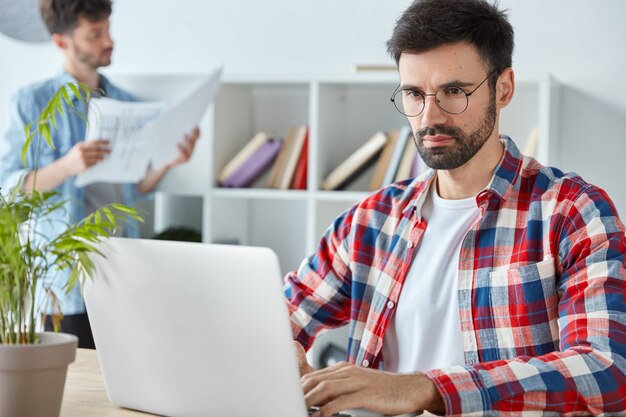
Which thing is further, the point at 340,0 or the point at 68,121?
the point at 340,0

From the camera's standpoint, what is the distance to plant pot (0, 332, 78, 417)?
121 cm

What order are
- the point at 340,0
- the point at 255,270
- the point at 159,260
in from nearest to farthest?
the point at 255,270 < the point at 159,260 < the point at 340,0

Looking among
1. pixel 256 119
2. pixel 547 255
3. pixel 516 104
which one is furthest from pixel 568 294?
pixel 256 119

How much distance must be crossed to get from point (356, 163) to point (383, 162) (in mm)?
101

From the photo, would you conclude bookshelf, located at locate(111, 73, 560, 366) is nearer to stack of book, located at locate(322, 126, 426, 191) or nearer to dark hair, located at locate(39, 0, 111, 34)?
stack of book, located at locate(322, 126, 426, 191)

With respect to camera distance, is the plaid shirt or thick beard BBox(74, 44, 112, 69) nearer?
the plaid shirt

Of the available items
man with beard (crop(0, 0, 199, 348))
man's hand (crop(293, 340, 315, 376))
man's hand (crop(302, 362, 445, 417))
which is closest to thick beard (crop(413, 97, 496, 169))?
man's hand (crop(293, 340, 315, 376))

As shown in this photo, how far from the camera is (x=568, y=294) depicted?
5.15ft

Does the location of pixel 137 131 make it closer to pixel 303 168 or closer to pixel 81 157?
pixel 81 157

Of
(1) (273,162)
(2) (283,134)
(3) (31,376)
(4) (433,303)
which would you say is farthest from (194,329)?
(2) (283,134)

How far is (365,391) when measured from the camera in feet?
4.18

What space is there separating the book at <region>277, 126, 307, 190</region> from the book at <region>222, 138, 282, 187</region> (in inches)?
2.9

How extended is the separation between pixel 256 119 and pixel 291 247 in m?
0.55

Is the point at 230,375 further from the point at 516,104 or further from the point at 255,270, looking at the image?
the point at 516,104
